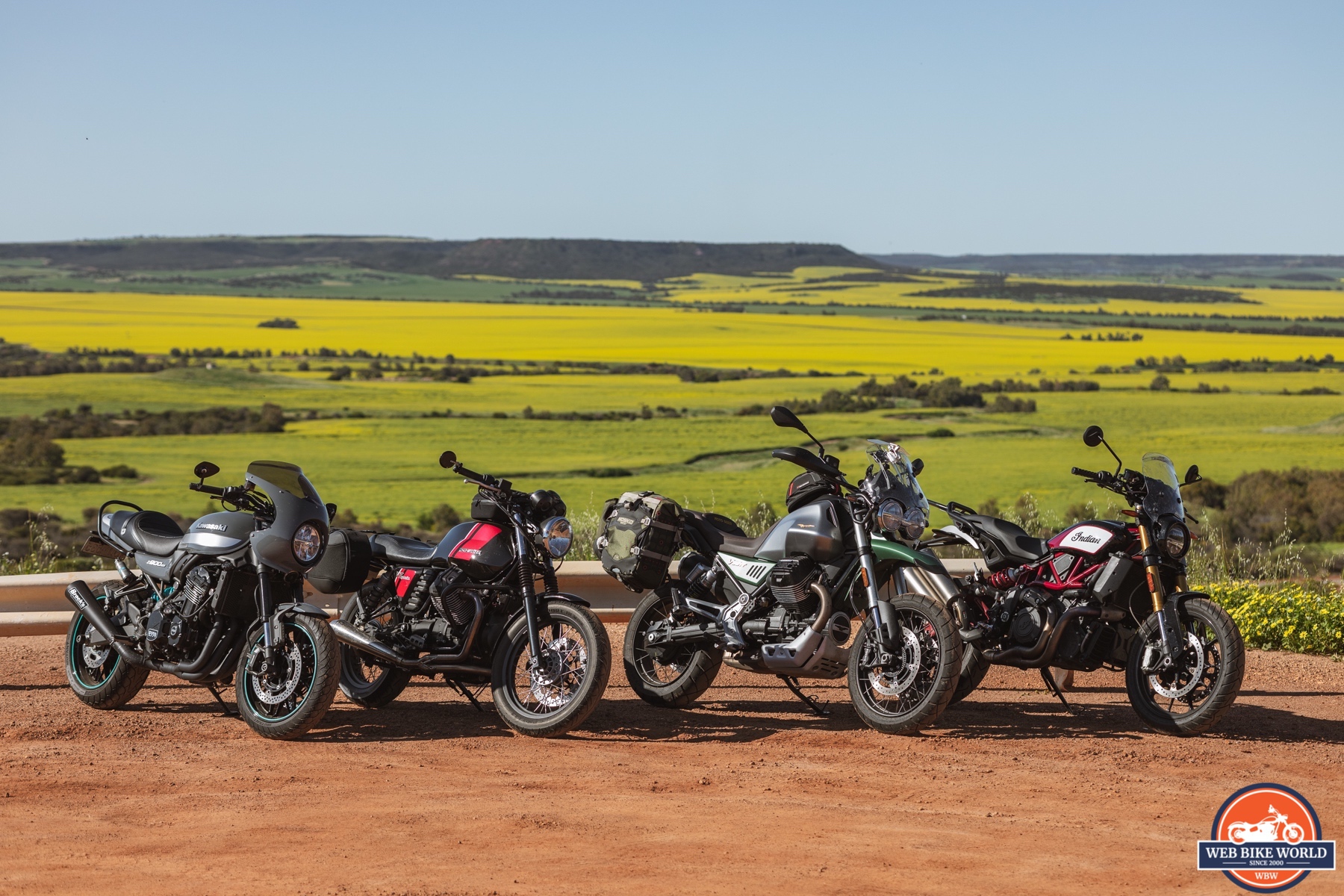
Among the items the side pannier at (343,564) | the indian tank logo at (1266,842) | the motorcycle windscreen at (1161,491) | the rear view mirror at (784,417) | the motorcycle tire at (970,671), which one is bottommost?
the motorcycle tire at (970,671)

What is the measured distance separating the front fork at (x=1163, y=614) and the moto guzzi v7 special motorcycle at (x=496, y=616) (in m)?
2.91

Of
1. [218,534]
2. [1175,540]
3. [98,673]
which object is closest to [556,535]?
[218,534]

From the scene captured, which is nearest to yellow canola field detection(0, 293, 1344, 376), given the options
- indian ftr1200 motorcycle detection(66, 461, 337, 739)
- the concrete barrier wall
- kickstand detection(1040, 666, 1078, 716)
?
the concrete barrier wall

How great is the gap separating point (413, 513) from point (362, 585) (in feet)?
67.7

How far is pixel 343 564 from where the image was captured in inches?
344

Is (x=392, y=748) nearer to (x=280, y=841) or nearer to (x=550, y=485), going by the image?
(x=280, y=841)

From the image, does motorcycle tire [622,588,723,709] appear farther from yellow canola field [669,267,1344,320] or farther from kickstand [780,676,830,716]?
yellow canola field [669,267,1344,320]

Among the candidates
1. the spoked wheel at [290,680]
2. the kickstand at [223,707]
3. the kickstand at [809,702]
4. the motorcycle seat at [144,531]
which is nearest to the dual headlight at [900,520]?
the kickstand at [809,702]

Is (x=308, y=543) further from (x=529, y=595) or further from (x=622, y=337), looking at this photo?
(x=622, y=337)

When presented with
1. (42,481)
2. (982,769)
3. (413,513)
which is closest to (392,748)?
(982,769)

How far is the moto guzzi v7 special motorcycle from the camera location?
795 cm

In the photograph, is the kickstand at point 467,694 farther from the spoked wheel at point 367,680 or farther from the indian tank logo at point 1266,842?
the indian tank logo at point 1266,842

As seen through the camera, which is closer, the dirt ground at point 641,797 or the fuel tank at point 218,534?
the dirt ground at point 641,797

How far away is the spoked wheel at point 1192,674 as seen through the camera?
774 cm
